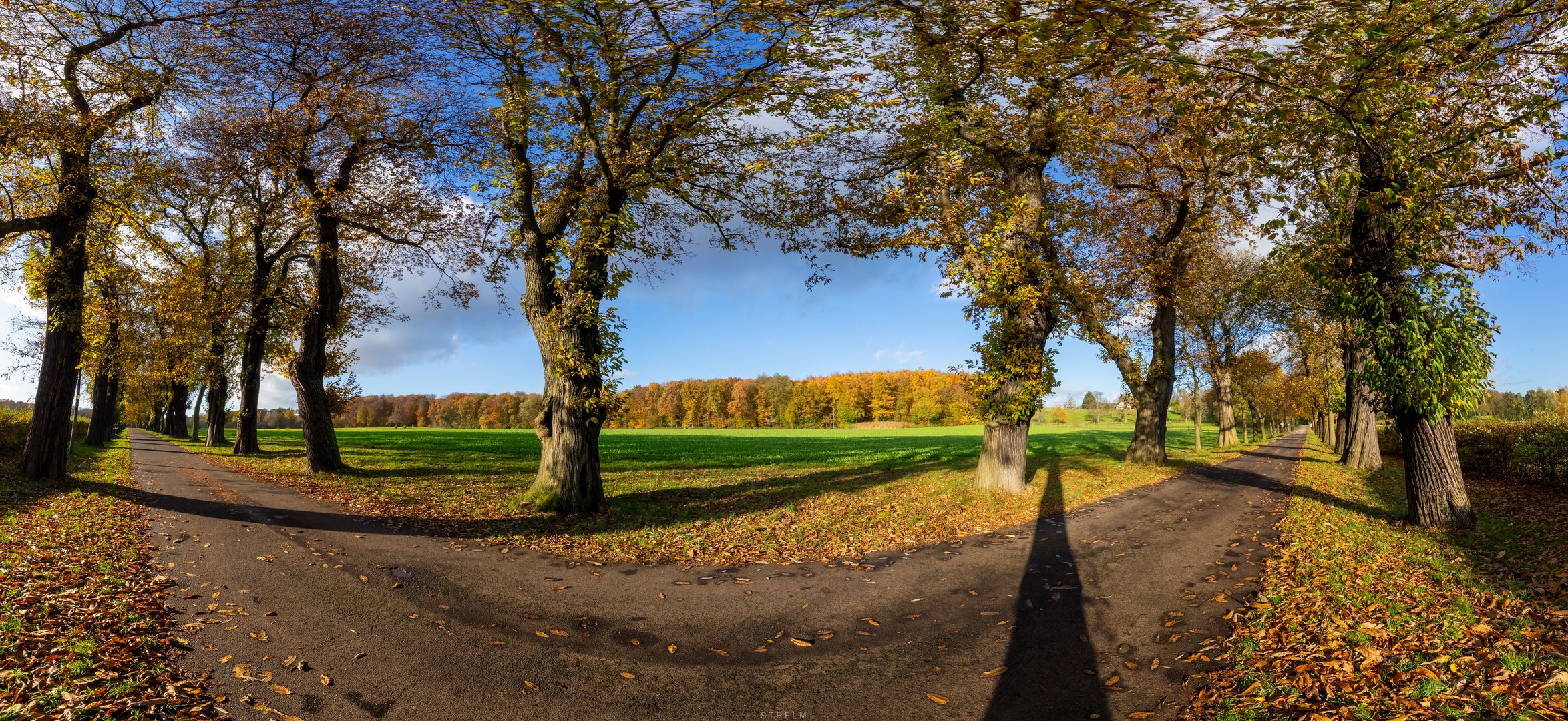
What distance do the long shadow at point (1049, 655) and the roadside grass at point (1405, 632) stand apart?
799mm

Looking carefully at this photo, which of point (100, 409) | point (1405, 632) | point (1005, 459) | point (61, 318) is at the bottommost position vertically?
point (1405, 632)

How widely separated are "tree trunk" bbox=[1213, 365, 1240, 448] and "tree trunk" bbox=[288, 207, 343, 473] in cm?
3836

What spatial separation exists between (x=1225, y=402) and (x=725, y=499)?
31.6 metres

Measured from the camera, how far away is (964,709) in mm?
4398

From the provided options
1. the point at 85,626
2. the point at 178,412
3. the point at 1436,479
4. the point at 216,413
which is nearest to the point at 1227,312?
the point at 1436,479

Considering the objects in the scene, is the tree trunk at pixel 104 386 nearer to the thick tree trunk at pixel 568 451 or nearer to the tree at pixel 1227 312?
the thick tree trunk at pixel 568 451

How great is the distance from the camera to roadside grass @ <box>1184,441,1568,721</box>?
13.2 feet

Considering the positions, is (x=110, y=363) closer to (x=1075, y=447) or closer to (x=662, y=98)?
(x=662, y=98)

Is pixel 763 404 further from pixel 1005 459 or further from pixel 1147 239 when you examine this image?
pixel 1005 459

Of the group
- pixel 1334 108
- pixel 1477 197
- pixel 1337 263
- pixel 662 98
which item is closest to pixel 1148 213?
pixel 1337 263

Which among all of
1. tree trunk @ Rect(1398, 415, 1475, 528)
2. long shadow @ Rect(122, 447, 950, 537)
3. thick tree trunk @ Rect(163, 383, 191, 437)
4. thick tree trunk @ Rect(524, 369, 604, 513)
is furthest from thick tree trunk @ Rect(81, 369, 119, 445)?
tree trunk @ Rect(1398, 415, 1475, 528)

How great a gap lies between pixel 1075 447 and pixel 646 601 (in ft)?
86.5

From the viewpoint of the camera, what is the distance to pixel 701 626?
596 cm

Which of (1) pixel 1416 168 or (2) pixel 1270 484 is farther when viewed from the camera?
(2) pixel 1270 484
